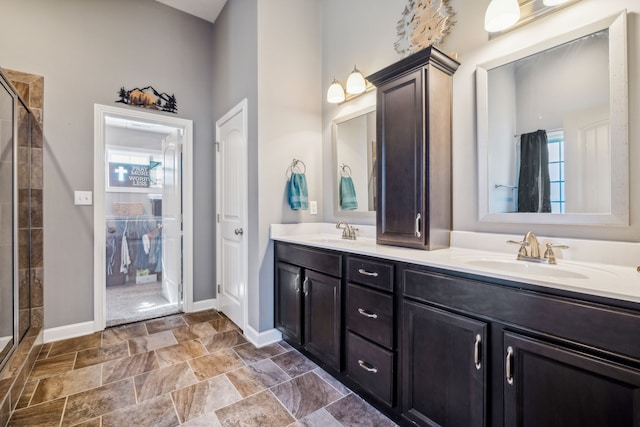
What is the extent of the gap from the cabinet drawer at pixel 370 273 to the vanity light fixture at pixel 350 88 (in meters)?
1.37

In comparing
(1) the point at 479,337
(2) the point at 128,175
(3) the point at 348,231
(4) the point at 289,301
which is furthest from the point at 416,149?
(2) the point at 128,175

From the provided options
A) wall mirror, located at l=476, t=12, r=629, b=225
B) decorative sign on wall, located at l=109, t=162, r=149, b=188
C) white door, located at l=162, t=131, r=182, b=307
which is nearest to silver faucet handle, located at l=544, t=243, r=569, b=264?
wall mirror, located at l=476, t=12, r=629, b=225

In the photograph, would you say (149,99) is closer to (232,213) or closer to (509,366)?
(232,213)

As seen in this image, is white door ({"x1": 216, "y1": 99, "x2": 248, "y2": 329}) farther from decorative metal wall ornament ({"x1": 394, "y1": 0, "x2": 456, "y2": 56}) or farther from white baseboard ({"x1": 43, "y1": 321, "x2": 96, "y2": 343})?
decorative metal wall ornament ({"x1": 394, "y1": 0, "x2": 456, "y2": 56})

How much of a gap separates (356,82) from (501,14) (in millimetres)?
1032

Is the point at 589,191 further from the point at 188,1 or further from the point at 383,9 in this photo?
the point at 188,1

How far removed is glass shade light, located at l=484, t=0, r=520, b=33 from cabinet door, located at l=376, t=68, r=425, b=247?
0.39 metres

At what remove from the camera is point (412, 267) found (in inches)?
53.8

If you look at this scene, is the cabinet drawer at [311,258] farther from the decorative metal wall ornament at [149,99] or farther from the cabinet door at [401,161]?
the decorative metal wall ornament at [149,99]

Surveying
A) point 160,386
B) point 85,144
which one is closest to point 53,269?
point 85,144

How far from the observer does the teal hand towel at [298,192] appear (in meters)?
2.45

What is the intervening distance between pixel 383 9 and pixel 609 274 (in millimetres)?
2146

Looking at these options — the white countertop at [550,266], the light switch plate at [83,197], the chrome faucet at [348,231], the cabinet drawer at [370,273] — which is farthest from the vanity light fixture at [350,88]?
the light switch plate at [83,197]

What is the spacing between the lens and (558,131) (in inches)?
54.9
